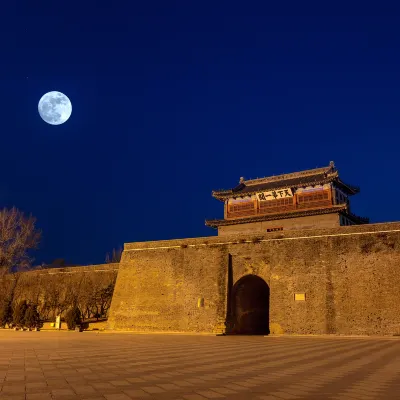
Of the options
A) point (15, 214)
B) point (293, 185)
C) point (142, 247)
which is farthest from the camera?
point (293, 185)

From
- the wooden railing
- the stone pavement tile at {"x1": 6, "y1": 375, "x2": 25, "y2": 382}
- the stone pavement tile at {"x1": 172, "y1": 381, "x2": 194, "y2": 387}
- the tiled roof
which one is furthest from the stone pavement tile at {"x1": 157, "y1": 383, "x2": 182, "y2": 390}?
the wooden railing

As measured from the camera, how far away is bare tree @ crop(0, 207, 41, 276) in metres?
27.4

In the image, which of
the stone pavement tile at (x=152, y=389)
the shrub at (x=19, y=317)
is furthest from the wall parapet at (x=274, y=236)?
the stone pavement tile at (x=152, y=389)

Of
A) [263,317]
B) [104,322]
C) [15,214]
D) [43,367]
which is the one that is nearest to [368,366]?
[43,367]

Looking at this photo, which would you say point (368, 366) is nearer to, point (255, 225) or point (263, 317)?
point (263, 317)

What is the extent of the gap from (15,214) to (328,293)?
2137 cm

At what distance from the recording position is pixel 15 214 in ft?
95.3

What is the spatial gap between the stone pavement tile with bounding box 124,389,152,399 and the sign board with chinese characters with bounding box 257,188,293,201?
2713 centimetres

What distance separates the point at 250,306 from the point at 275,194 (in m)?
10.8

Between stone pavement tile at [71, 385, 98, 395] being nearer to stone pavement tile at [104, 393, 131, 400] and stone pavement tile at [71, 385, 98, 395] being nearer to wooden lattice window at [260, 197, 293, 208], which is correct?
stone pavement tile at [104, 393, 131, 400]

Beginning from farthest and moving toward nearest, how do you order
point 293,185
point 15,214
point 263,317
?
point 293,185, point 15,214, point 263,317

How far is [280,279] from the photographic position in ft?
70.5

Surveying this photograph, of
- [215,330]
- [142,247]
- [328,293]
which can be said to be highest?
[142,247]

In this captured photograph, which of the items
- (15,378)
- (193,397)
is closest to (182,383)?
(193,397)
